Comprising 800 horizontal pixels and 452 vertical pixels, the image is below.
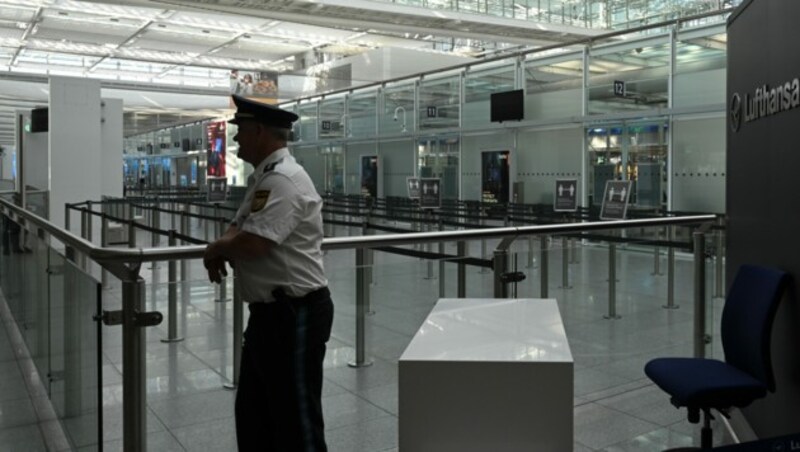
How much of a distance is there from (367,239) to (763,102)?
1946mm

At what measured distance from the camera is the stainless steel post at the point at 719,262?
4.74m

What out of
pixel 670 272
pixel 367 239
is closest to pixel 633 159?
pixel 670 272

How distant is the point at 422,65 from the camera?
24250 mm

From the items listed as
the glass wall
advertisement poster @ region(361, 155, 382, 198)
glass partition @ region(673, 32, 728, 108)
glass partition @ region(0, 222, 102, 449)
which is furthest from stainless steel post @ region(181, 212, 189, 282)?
advertisement poster @ region(361, 155, 382, 198)

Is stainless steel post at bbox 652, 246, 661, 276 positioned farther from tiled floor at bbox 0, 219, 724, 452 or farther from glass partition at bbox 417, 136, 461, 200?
glass partition at bbox 417, 136, 461, 200

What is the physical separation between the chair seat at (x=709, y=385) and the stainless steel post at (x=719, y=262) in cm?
168

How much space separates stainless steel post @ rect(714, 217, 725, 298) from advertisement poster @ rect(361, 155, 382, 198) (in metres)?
17.8

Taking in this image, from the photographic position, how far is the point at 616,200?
10.1 metres

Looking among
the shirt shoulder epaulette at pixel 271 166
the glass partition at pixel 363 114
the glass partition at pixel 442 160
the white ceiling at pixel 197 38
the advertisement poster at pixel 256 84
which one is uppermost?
the white ceiling at pixel 197 38

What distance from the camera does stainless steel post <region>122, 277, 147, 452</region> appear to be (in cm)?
268

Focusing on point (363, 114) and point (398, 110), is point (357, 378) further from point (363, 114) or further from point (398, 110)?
point (363, 114)

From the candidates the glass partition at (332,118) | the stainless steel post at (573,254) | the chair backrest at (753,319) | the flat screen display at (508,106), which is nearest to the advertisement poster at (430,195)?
the flat screen display at (508,106)

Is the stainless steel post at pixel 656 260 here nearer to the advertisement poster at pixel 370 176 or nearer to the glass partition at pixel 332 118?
the advertisement poster at pixel 370 176

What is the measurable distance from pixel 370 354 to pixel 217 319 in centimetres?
93
